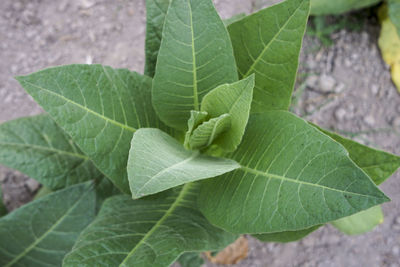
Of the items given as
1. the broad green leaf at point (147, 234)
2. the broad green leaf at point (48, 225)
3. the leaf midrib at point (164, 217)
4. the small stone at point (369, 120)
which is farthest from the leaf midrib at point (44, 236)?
the small stone at point (369, 120)

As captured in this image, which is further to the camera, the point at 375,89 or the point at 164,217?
the point at 375,89

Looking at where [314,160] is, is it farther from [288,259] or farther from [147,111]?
[288,259]

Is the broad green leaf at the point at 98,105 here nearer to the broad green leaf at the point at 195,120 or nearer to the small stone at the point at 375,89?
the broad green leaf at the point at 195,120

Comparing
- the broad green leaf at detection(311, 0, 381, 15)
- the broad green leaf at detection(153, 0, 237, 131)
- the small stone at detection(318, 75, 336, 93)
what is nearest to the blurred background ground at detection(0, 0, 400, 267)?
the small stone at detection(318, 75, 336, 93)

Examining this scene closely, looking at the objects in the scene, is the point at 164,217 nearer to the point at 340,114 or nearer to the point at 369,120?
the point at 340,114

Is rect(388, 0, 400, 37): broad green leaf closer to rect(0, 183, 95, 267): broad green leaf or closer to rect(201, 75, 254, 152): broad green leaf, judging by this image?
rect(201, 75, 254, 152): broad green leaf

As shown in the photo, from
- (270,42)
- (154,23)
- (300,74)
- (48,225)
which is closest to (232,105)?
(270,42)

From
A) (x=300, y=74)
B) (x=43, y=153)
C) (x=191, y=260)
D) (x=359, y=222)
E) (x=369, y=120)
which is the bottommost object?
(x=191, y=260)
